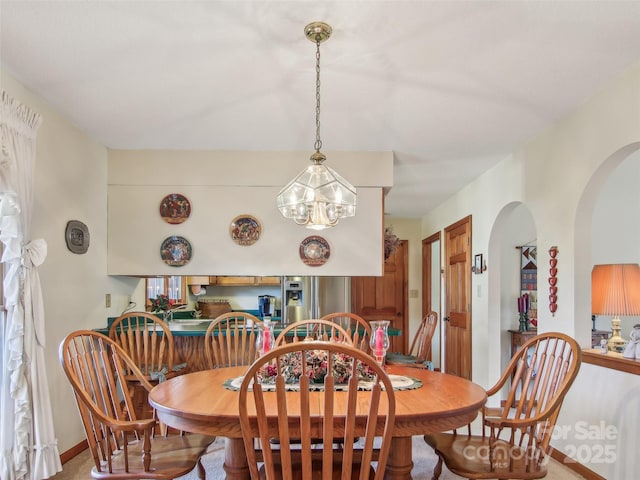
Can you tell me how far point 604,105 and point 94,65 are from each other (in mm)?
2891

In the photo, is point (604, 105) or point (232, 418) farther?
point (604, 105)

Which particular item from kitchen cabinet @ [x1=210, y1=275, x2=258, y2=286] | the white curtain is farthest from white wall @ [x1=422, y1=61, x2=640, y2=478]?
kitchen cabinet @ [x1=210, y1=275, x2=258, y2=286]

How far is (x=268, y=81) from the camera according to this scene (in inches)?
109

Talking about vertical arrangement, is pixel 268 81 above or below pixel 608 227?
above

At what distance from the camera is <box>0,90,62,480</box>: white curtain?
2602 mm

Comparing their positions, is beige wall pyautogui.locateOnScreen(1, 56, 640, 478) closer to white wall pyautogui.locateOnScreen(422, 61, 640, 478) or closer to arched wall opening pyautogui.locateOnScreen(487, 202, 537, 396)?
white wall pyautogui.locateOnScreen(422, 61, 640, 478)

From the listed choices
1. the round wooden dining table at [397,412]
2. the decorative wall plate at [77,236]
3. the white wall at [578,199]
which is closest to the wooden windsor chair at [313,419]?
the round wooden dining table at [397,412]

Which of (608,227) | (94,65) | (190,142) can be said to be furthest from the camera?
(608,227)

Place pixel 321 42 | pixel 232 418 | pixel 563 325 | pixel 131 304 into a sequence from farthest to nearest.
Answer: pixel 131 304 < pixel 563 325 < pixel 321 42 < pixel 232 418

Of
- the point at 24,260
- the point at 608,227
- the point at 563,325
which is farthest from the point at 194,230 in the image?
the point at 608,227

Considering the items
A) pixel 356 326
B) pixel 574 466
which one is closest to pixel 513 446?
pixel 574 466

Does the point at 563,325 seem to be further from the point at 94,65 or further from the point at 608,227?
the point at 94,65

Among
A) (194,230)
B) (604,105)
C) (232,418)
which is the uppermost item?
(604,105)

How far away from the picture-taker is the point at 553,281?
11.0 ft
